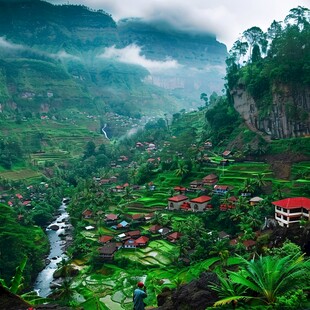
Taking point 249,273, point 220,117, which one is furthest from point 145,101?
point 249,273

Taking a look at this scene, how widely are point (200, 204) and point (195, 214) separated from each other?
1.49 meters

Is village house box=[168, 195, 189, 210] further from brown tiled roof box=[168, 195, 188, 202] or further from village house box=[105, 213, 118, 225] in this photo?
village house box=[105, 213, 118, 225]

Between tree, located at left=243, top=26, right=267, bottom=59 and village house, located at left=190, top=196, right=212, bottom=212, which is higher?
tree, located at left=243, top=26, right=267, bottom=59

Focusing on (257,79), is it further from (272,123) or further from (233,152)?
(233,152)

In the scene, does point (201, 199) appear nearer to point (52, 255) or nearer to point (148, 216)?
point (148, 216)

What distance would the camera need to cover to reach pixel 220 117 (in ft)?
229

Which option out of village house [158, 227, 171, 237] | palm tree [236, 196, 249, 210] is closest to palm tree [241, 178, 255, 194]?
A: palm tree [236, 196, 249, 210]

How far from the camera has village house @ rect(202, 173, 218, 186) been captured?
168 feet

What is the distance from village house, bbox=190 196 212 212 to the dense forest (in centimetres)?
51

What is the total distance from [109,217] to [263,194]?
19.5 m

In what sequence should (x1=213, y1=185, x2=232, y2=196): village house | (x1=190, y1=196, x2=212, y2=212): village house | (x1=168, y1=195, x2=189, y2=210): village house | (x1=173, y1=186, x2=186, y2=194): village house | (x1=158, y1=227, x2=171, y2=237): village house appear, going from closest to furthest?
(x1=158, y1=227, x2=171, y2=237): village house → (x1=190, y1=196, x2=212, y2=212): village house → (x1=213, y1=185, x2=232, y2=196): village house → (x1=168, y1=195, x2=189, y2=210): village house → (x1=173, y1=186, x2=186, y2=194): village house

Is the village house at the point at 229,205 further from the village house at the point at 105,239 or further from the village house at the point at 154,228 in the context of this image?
the village house at the point at 105,239

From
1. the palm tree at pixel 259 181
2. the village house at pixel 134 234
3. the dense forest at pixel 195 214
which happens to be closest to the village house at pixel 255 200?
the dense forest at pixel 195 214

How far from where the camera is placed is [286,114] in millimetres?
55719
